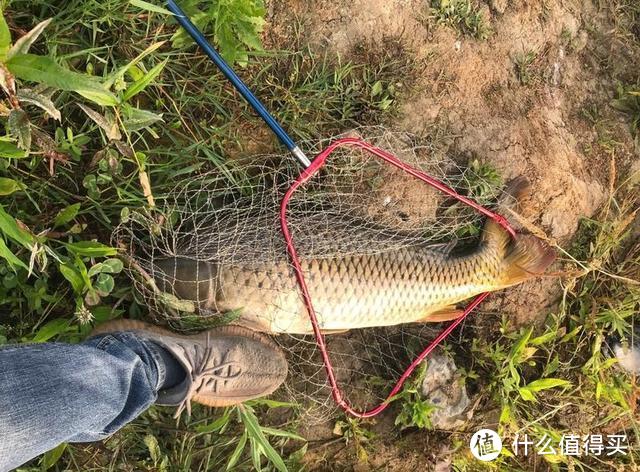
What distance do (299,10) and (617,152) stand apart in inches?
77.0

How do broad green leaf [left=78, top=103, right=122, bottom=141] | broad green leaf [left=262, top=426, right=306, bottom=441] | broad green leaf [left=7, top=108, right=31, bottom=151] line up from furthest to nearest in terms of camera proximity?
broad green leaf [left=262, top=426, right=306, bottom=441]
broad green leaf [left=78, top=103, right=122, bottom=141]
broad green leaf [left=7, top=108, right=31, bottom=151]

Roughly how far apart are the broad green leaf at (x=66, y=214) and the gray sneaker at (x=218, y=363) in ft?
1.46

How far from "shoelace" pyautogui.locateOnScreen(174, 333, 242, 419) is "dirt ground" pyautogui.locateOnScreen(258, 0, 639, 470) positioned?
2.77 ft

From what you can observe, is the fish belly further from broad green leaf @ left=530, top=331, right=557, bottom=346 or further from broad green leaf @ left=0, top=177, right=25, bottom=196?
broad green leaf @ left=0, top=177, right=25, bottom=196

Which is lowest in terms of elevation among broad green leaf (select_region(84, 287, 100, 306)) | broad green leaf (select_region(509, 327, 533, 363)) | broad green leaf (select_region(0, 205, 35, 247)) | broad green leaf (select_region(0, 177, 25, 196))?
broad green leaf (select_region(509, 327, 533, 363))

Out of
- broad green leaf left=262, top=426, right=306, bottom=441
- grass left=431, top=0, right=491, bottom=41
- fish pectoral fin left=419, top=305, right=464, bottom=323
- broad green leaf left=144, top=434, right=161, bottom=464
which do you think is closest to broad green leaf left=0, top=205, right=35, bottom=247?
broad green leaf left=144, top=434, right=161, bottom=464

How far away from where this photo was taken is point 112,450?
8.29 feet

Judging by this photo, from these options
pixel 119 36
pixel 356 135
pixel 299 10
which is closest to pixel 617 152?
pixel 356 135

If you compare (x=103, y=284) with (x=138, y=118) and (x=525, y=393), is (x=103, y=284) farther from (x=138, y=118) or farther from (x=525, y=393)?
(x=525, y=393)

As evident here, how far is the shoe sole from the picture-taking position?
2.23m

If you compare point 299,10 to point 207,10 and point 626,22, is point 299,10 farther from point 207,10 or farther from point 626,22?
point 626,22

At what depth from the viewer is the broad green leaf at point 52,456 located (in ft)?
7.72

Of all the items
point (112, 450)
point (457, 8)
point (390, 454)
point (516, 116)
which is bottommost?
point (390, 454)

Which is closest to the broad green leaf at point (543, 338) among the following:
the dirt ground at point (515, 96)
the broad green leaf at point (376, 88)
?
the dirt ground at point (515, 96)
